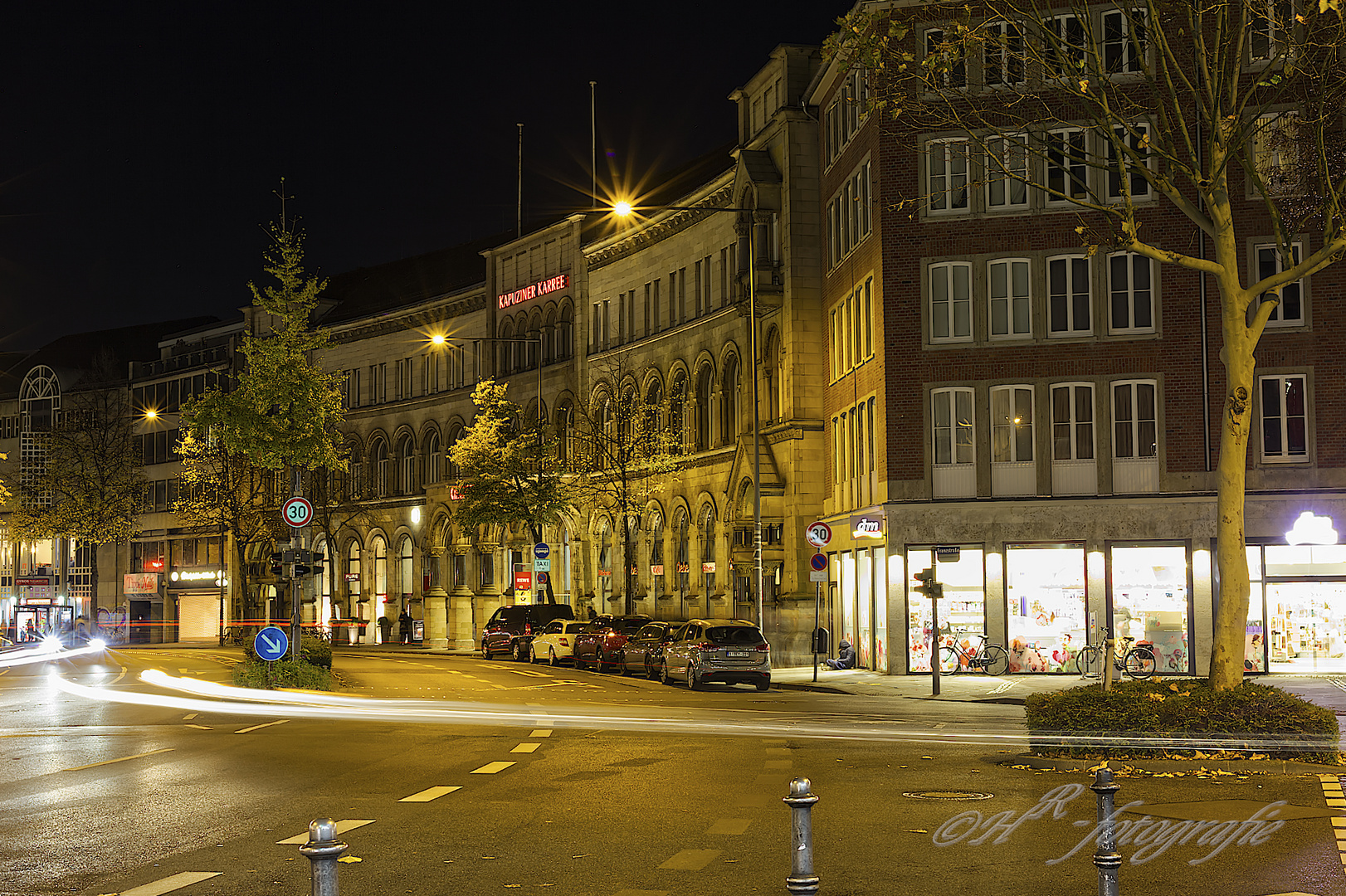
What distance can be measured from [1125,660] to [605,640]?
14983mm

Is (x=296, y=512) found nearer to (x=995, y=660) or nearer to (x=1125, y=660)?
(x=995, y=660)

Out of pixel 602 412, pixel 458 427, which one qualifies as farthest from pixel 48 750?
pixel 458 427

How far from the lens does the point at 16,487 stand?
103 meters

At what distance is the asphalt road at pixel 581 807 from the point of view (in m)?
9.95

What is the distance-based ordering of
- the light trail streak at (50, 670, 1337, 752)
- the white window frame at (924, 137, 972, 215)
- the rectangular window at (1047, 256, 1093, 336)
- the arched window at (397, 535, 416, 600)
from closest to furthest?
the light trail streak at (50, 670, 1337, 752) < the rectangular window at (1047, 256, 1093, 336) < the white window frame at (924, 137, 972, 215) < the arched window at (397, 535, 416, 600)

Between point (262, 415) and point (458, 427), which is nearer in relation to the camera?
point (262, 415)

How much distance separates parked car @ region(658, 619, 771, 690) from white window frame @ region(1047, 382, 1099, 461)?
870cm

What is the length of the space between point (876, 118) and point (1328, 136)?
413 inches

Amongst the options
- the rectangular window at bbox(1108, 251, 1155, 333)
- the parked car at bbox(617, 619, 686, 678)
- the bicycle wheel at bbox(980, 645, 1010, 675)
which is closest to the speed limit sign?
the parked car at bbox(617, 619, 686, 678)

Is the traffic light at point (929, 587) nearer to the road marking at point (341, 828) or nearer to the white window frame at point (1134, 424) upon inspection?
the white window frame at point (1134, 424)

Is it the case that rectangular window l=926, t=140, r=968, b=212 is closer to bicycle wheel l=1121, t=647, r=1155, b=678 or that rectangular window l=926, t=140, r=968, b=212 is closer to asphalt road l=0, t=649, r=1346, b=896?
bicycle wheel l=1121, t=647, r=1155, b=678

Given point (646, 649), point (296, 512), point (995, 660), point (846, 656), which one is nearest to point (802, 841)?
point (296, 512)

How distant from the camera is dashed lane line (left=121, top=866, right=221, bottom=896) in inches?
375

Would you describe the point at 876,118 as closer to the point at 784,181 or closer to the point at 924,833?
the point at 784,181
